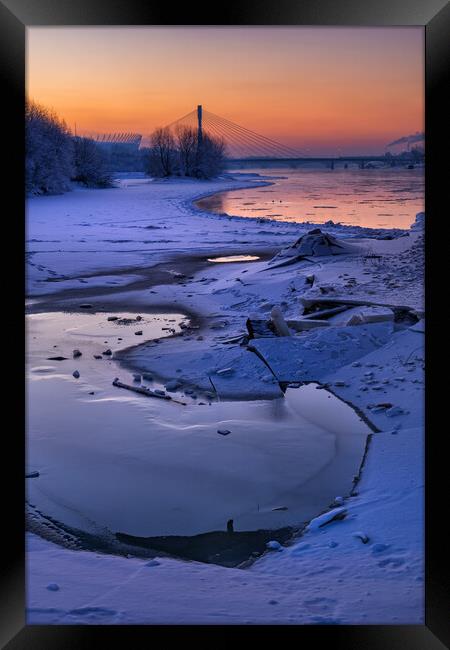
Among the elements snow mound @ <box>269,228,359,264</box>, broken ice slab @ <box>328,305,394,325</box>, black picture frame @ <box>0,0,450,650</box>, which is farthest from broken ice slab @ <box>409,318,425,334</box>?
snow mound @ <box>269,228,359,264</box>

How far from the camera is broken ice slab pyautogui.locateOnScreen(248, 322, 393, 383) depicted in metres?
5.88

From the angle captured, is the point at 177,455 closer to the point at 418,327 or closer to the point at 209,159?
the point at 418,327

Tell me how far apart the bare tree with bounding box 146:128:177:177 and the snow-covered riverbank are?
1326 inches

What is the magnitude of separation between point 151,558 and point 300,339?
132 inches

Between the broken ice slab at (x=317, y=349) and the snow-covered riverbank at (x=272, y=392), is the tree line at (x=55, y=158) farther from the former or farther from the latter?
the broken ice slab at (x=317, y=349)

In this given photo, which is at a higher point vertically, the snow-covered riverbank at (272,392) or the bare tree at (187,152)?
the bare tree at (187,152)

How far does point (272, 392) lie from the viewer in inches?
217

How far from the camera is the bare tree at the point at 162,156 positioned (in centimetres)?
4744

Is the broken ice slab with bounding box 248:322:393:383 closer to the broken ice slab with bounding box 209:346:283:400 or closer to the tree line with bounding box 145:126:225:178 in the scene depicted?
the broken ice slab with bounding box 209:346:283:400

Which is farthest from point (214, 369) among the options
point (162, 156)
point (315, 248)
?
point (162, 156)

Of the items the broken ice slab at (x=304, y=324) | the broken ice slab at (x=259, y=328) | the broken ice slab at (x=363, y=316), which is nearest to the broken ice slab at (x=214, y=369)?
the broken ice slab at (x=259, y=328)
